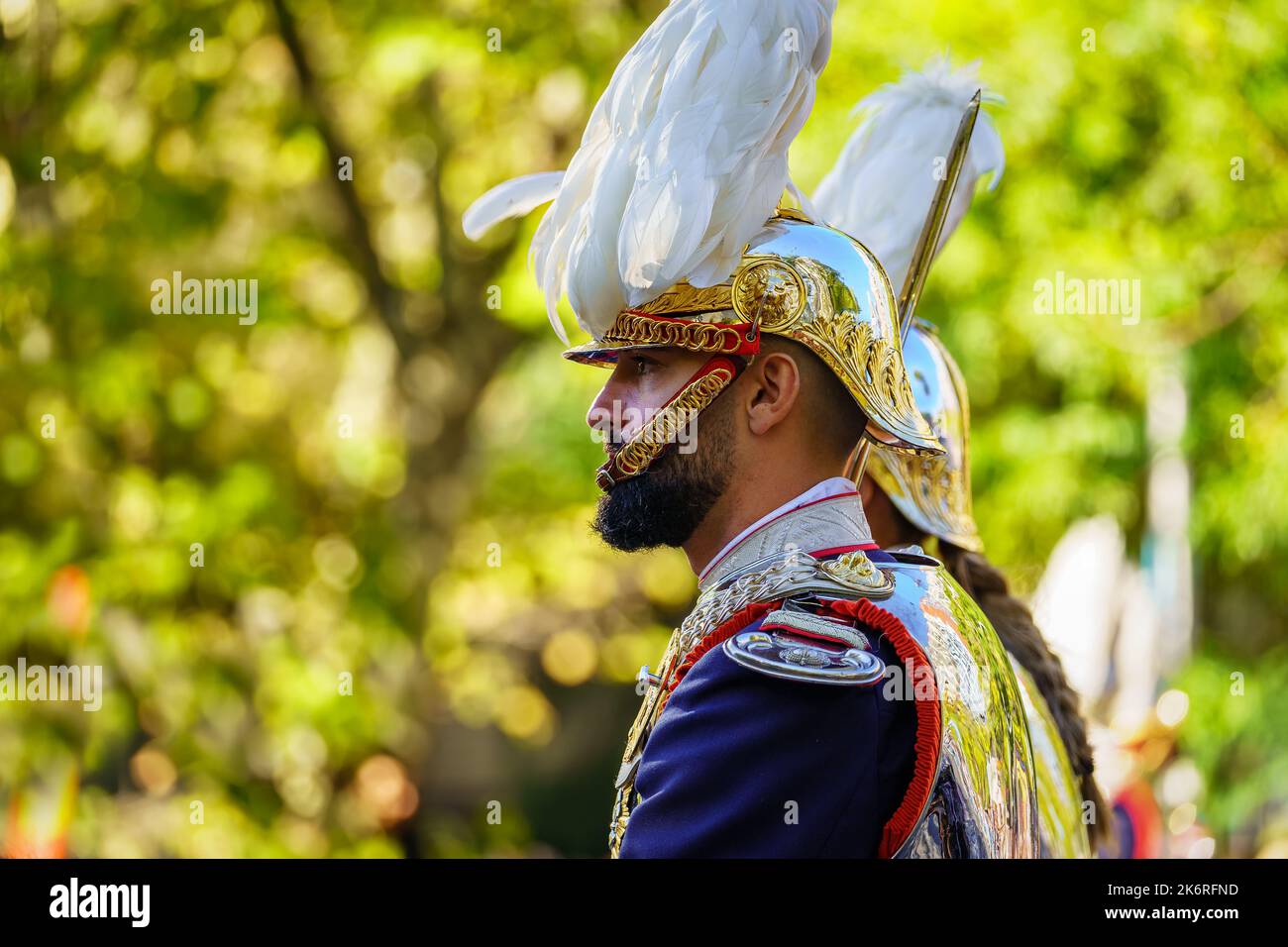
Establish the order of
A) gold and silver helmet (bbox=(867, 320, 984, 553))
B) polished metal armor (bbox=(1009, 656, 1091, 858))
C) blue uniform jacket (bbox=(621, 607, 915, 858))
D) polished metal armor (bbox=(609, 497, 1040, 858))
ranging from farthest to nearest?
gold and silver helmet (bbox=(867, 320, 984, 553))
polished metal armor (bbox=(1009, 656, 1091, 858))
polished metal armor (bbox=(609, 497, 1040, 858))
blue uniform jacket (bbox=(621, 607, 915, 858))

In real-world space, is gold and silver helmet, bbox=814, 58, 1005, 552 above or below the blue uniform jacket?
above

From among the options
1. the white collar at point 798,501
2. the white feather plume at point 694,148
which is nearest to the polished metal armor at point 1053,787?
the white collar at point 798,501

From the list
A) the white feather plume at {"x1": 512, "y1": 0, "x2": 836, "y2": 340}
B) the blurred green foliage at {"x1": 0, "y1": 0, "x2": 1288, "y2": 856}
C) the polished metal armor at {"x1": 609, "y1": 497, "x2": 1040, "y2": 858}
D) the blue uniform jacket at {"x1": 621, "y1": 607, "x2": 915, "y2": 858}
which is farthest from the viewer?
the blurred green foliage at {"x1": 0, "y1": 0, "x2": 1288, "y2": 856}

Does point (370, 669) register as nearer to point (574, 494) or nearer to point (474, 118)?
point (574, 494)

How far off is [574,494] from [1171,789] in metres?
3.64

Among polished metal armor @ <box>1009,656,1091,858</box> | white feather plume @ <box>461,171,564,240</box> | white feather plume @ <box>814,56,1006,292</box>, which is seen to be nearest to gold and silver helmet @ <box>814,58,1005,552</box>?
white feather plume @ <box>814,56,1006,292</box>

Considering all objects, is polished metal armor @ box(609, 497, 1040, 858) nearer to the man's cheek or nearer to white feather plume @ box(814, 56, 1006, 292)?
the man's cheek

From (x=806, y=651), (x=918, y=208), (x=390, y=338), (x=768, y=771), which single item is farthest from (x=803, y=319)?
(x=390, y=338)

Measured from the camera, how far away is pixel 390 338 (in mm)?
8797

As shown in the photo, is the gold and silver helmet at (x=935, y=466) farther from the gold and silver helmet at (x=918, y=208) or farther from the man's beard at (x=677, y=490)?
the man's beard at (x=677, y=490)

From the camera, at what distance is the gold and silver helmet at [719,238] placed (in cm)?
244

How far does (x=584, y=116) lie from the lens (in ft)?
26.6

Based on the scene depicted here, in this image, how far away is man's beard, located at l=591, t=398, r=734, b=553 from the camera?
96.8 inches
